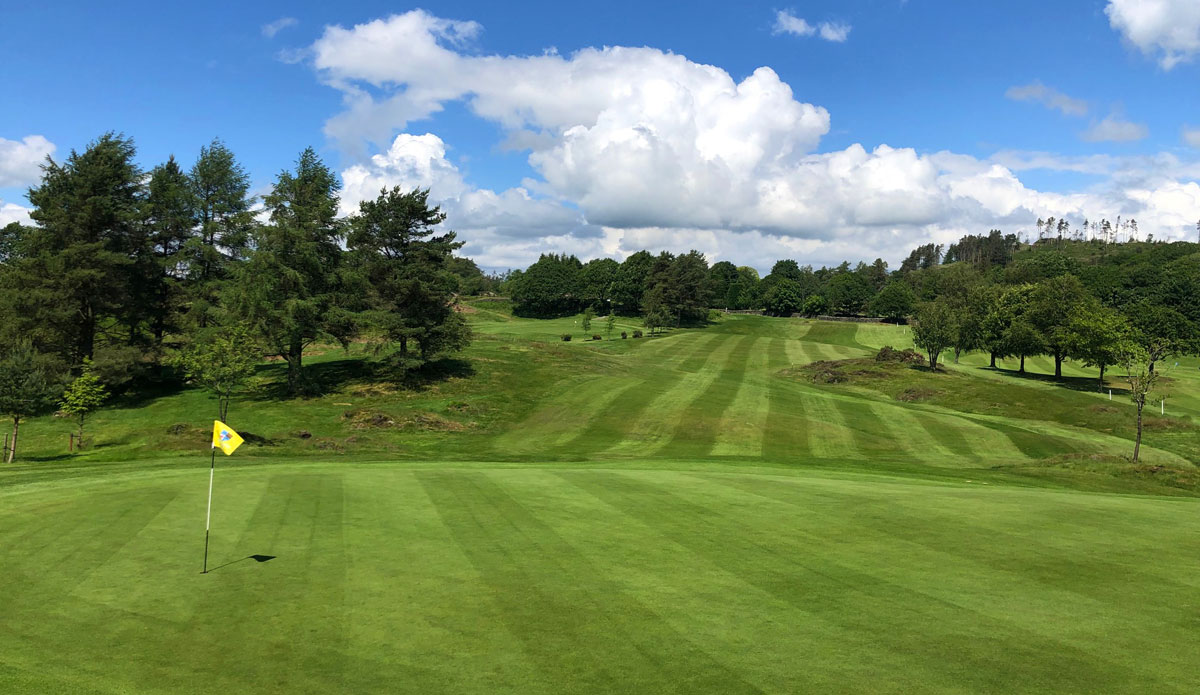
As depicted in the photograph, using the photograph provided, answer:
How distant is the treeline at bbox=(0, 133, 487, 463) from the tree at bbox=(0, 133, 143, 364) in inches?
4.2

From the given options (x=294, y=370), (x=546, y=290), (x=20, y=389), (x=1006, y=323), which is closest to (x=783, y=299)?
(x=546, y=290)

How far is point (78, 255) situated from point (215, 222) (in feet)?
40.8

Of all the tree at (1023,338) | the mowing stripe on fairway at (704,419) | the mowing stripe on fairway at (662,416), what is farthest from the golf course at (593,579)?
the tree at (1023,338)

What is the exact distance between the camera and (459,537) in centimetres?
1462

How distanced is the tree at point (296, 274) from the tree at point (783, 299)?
146371mm

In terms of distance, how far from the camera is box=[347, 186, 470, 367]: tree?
54938 millimetres

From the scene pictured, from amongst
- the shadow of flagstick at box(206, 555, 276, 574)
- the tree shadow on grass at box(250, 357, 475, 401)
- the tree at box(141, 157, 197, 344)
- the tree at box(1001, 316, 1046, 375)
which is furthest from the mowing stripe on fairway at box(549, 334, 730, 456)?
the tree at box(1001, 316, 1046, 375)

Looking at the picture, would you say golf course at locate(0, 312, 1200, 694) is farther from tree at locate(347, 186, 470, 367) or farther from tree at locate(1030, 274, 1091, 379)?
tree at locate(1030, 274, 1091, 379)

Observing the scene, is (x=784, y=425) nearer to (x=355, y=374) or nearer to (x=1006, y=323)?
(x=355, y=374)

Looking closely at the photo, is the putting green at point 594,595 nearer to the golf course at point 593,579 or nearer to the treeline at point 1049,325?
the golf course at point 593,579

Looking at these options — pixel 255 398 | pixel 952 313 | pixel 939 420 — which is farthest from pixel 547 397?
pixel 952 313

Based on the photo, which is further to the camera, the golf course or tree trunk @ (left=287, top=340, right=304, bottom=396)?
tree trunk @ (left=287, top=340, right=304, bottom=396)

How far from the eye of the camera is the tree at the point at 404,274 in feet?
180

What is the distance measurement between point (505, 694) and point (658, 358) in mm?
81071
